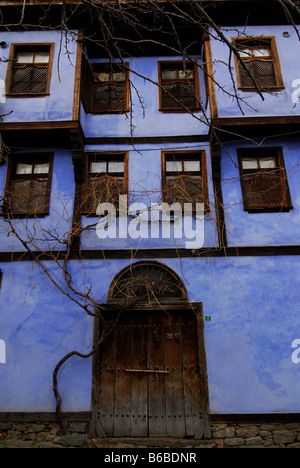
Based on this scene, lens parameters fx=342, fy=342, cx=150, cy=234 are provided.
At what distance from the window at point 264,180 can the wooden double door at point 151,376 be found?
2631 mm

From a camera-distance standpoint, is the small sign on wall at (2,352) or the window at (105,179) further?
the window at (105,179)

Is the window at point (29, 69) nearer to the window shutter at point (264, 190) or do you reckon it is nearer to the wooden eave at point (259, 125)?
the wooden eave at point (259, 125)

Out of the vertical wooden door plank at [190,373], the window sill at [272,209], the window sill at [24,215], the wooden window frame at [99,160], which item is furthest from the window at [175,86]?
the vertical wooden door plank at [190,373]

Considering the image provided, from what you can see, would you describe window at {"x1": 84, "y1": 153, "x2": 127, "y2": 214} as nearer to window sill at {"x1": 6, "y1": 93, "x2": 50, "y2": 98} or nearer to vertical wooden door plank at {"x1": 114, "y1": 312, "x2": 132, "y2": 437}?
window sill at {"x1": 6, "y1": 93, "x2": 50, "y2": 98}

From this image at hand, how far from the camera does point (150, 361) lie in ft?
20.1

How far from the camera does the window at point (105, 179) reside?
6984 mm

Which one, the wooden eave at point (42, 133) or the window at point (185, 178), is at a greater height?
the wooden eave at point (42, 133)

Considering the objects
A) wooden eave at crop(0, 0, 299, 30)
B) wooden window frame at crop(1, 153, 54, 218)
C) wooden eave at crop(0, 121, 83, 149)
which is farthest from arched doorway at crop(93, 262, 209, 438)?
wooden eave at crop(0, 0, 299, 30)

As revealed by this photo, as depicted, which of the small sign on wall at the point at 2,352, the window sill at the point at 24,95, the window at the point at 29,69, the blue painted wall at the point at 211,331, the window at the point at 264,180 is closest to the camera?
the blue painted wall at the point at 211,331

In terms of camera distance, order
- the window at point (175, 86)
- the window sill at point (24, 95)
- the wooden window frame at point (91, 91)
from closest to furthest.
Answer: the window sill at point (24, 95), the wooden window frame at point (91, 91), the window at point (175, 86)

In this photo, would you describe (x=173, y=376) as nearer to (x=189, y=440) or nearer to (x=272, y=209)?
(x=189, y=440)

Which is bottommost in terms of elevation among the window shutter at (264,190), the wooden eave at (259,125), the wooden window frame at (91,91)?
the window shutter at (264,190)

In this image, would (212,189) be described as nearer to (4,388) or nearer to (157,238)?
(157,238)

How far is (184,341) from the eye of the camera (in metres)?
6.23
